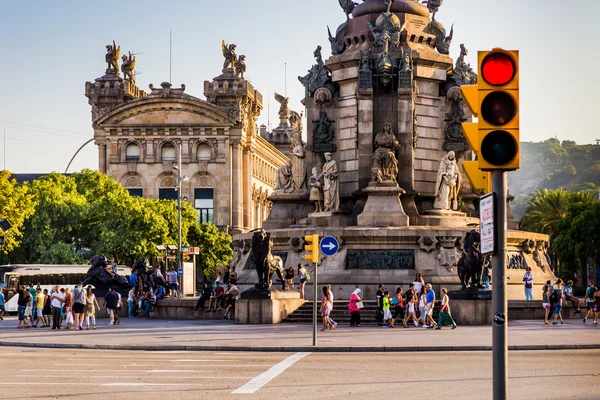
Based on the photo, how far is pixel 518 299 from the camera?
140 feet

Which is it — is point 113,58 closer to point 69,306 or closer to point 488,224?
point 69,306

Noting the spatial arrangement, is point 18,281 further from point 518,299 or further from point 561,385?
point 561,385

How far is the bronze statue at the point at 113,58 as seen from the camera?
4782 inches

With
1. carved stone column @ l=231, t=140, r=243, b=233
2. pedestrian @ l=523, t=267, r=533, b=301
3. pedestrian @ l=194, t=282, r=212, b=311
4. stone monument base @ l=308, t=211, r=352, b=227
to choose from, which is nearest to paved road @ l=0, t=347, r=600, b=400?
pedestrian @ l=523, t=267, r=533, b=301

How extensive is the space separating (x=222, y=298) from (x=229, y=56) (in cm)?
8226

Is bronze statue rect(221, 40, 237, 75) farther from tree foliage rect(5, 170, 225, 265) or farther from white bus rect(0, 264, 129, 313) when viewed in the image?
white bus rect(0, 264, 129, 313)

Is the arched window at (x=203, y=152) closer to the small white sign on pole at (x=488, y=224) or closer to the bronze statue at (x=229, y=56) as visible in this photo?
the bronze statue at (x=229, y=56)

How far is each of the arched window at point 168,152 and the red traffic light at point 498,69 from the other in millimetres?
108225

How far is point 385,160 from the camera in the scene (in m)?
42.9

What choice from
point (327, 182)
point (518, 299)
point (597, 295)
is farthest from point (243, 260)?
point (597, 295)

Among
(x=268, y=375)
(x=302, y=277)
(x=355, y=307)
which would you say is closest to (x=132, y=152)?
(x=302, y=277)

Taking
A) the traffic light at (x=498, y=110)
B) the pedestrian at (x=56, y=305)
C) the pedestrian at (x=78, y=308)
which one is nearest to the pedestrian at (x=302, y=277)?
the pedestrian at (x=78, y=308)

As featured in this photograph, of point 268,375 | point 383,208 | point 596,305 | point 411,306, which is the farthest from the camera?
point 383,208

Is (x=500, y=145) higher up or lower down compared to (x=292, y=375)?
higher up
